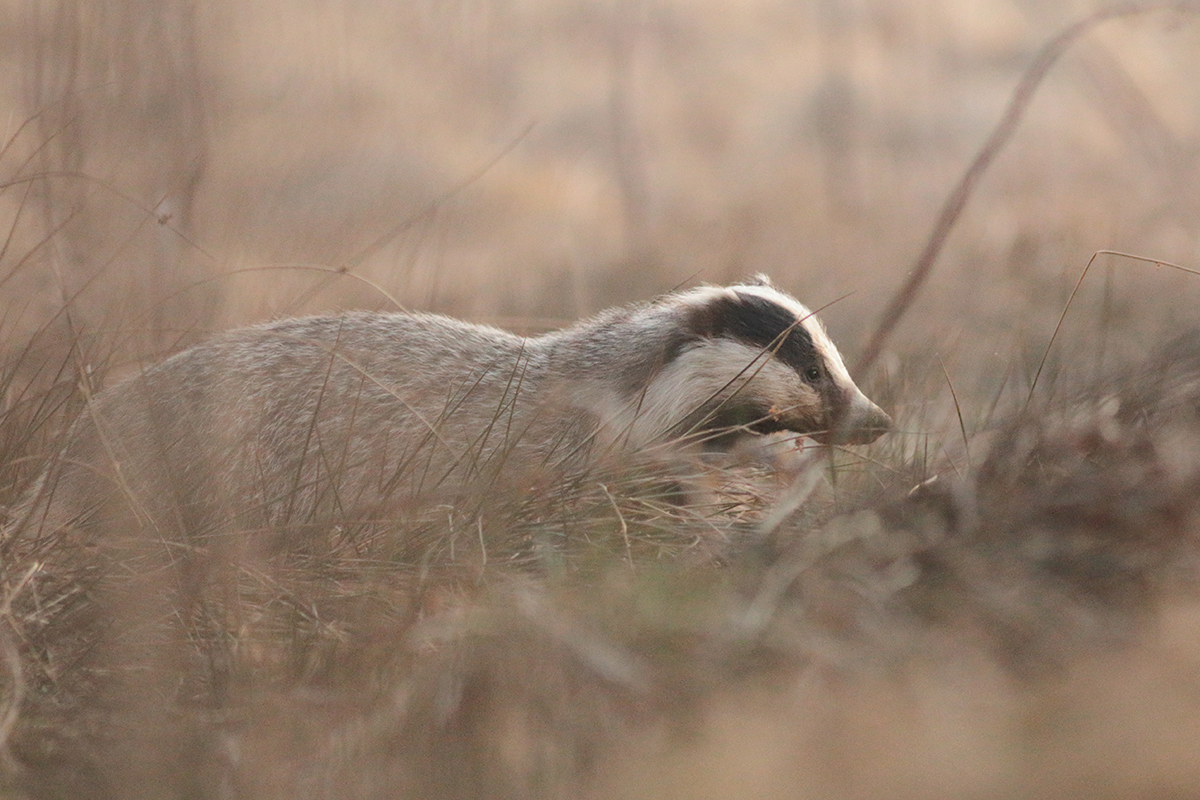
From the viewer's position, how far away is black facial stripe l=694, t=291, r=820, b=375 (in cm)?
236

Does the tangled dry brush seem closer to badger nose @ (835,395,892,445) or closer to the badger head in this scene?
badger nose @ (835,395,892,445)

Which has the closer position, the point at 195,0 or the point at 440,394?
the point at 195,0

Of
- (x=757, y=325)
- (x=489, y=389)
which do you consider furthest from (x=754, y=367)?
(x=489, y=389)

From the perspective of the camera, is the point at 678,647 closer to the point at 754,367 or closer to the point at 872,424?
the point at 872,424

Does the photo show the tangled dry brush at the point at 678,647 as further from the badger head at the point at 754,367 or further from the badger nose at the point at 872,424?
the badger head at the point at 754,367

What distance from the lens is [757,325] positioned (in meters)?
2.37

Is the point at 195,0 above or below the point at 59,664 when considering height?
above

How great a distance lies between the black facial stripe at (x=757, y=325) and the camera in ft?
7.74

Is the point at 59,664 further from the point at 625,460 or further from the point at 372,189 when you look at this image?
the point at 372,189

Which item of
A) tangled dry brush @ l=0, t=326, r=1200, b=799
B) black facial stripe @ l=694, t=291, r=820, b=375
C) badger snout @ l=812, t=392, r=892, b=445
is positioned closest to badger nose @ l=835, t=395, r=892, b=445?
badger snout @ l=812, t=392, r=892, b=445

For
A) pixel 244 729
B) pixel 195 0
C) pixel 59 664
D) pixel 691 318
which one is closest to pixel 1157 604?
pixel 244 729

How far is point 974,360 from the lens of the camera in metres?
2.94

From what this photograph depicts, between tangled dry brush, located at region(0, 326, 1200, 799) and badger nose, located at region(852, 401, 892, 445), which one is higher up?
tangled dry brush, located at region(0, 326, 1200, 799)

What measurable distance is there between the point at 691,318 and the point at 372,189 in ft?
2.56
